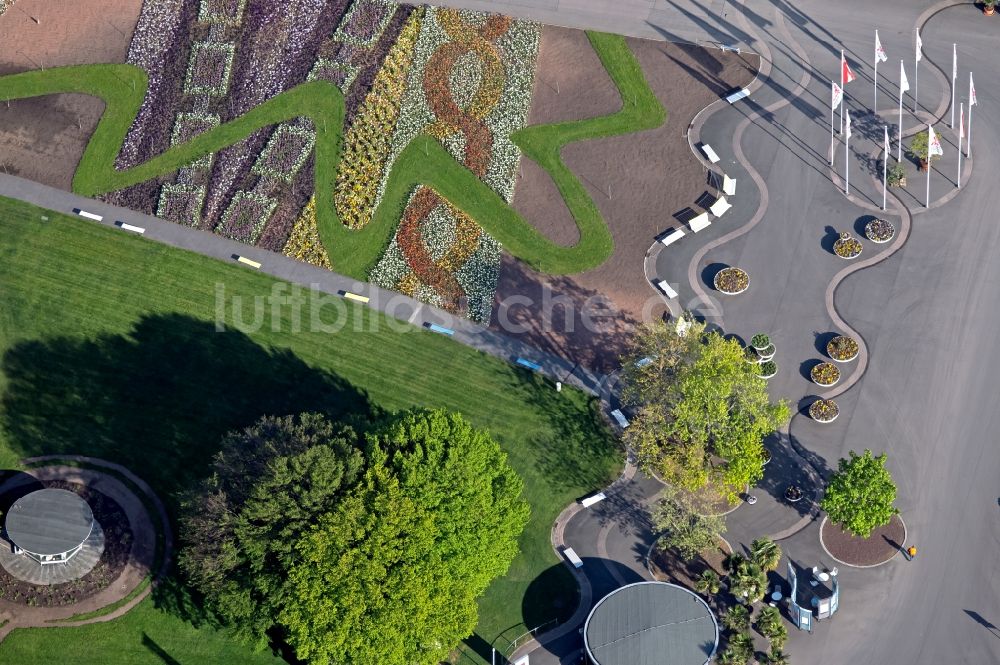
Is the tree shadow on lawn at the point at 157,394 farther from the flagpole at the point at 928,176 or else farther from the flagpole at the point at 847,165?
the flagpole at the point at 928,176

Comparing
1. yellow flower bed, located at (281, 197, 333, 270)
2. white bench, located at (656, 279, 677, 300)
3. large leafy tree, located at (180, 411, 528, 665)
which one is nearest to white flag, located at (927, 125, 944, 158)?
white bench, located at (656, 279, 677, 300)

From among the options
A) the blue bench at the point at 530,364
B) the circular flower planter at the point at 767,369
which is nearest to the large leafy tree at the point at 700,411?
the circular flower planter at the point at 767,369

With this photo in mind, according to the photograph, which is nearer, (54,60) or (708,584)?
(708,584)

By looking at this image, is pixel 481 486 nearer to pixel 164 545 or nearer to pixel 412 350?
pixel 412 350

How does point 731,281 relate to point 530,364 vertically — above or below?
above

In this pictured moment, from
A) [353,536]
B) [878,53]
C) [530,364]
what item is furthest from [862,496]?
[878,53]

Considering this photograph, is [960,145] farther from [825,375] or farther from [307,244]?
[307,244]

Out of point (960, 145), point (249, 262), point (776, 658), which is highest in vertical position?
point (960, 145)
